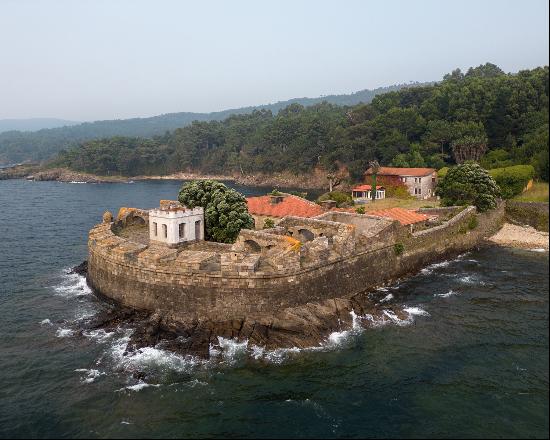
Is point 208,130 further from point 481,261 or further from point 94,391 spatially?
point 94,391

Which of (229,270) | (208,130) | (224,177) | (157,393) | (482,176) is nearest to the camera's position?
(157,393)

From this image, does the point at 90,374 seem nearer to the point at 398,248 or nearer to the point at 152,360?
the point at 152,360

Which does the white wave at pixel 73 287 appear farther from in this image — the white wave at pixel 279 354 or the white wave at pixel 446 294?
the white wave at pixel 446 294

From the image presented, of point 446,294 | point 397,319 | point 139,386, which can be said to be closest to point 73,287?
point 139,386

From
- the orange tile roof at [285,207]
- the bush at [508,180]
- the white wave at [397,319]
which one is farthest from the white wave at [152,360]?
the bush at [508,180]

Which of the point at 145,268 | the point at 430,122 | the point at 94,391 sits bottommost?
the point at 94,391

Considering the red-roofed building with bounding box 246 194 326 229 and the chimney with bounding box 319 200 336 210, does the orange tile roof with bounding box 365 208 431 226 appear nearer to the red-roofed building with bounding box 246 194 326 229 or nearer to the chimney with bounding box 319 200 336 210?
the red-roofed building with bounding box 246 194 326 229

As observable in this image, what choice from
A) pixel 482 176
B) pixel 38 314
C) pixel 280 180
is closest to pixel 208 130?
pixel 280 180
